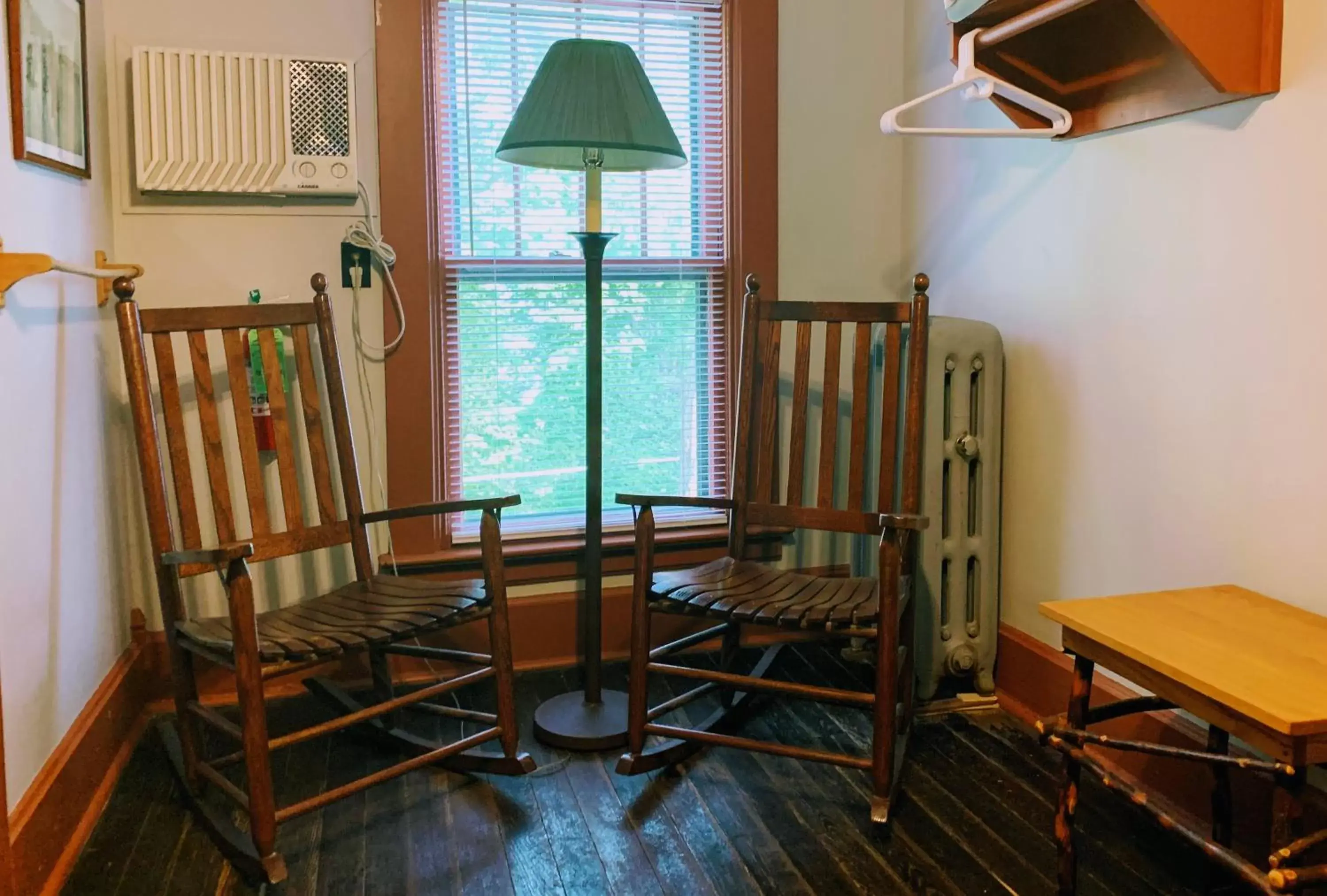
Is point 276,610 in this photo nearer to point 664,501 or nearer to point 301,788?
point 301,788

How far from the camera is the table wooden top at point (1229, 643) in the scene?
1.27 m

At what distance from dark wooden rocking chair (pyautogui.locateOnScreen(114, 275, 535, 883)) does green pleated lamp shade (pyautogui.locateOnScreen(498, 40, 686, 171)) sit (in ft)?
2.00

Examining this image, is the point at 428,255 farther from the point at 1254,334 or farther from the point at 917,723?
the point at 1254,334

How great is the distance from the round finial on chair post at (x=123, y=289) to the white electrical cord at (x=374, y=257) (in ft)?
2.06

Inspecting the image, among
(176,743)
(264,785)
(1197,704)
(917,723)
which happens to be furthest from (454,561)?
(1197,704)

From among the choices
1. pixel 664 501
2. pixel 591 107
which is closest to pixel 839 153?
pixel 591 107

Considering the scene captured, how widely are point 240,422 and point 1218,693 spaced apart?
1.88 metres

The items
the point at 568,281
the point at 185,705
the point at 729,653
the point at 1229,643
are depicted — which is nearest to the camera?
the point at 1229,643

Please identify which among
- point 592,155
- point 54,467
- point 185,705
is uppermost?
point 592,155

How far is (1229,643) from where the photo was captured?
1.48 meters

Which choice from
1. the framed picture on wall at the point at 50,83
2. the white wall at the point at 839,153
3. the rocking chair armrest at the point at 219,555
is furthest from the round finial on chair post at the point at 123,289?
the white wall at the point at 839,153

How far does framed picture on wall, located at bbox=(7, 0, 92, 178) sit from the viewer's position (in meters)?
1.75

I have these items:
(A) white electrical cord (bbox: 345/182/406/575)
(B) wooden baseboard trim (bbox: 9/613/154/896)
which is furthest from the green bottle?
(B) wooden baseboard trim (bbox: 9/613/154/896)

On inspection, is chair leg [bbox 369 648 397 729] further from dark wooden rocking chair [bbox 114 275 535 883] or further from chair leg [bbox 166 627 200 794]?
chair leg [bbox 166 627 200 794]
